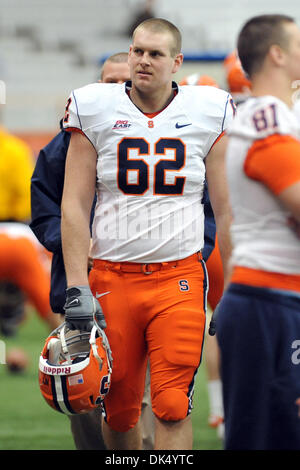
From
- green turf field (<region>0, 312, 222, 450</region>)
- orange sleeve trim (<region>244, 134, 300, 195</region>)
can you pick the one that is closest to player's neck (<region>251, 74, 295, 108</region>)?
orange sleeve trim (<region>244, 134, 300, 195</region>)

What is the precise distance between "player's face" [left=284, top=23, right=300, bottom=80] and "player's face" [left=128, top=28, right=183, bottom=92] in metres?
0.98

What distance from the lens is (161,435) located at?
379 cm

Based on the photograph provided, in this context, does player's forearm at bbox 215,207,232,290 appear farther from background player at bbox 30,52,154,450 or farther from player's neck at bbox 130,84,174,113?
background player at bbox 30,52,154,450

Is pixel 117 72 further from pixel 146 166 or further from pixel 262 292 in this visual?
pixel 262 292

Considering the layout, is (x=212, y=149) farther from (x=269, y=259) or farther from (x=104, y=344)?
(x=269, y=259)

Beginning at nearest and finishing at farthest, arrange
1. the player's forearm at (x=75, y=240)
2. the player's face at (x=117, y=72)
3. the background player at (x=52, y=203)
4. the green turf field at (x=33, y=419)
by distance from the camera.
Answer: the player's forearm at (x=75, y=240)
the background player at (x=52, y=203)
the player's face at (x=117, y=72)
the green turf field at (x=33, y=419)

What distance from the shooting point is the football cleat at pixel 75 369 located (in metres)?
3.69

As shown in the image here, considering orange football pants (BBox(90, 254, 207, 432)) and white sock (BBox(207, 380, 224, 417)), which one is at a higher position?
orange football pants (BBox(90, 254, 207, 432))

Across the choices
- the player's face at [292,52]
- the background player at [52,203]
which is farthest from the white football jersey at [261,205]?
the background player at [52,203]

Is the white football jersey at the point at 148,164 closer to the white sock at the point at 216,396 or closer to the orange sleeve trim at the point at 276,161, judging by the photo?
the orange sleeve trim at the point at 276,161

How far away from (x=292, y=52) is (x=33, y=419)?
3953mm

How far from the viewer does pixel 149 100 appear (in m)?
3.96

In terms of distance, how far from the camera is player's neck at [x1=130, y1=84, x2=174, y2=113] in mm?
3951
